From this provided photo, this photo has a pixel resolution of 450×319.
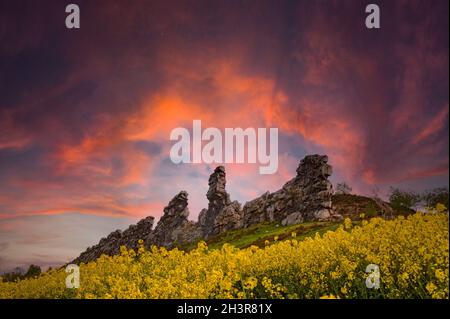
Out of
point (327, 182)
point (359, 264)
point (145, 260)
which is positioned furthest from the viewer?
point (327, 182)

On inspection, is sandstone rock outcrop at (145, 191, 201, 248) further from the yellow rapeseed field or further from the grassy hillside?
the yellow rapeseed field

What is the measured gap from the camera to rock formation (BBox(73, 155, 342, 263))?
9238 cm

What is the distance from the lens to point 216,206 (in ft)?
430

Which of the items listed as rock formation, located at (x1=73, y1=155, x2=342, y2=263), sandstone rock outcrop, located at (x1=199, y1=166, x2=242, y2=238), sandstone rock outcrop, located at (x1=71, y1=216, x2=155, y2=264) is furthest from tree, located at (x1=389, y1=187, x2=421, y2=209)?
sandstone rock outcrop, located at (x1=71, y1=216, x2=155, y2=264)

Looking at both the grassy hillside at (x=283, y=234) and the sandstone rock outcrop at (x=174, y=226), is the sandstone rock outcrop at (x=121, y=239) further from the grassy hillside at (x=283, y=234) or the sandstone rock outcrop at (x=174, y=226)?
the grassy hillside at (x=283, y=234)

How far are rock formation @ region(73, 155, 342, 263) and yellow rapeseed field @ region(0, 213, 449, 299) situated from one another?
65.7 metres

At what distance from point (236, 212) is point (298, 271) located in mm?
105058

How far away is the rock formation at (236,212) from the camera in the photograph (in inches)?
3637

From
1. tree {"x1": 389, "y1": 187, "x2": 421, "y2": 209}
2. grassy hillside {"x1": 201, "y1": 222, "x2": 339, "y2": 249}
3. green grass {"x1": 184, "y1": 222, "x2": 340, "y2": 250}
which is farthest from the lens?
tree {"x1": 389, "y1": 187, "x2": 421, "y2": 209}
